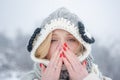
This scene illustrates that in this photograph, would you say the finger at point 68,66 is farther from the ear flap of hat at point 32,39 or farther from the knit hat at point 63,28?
the ear flap of hat at point 32,39

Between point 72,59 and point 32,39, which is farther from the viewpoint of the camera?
point 32,39

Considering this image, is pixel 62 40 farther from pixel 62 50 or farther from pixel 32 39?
pixel 32 39

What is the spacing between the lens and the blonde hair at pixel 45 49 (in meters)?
3.28

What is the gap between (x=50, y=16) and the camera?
3.39 meters

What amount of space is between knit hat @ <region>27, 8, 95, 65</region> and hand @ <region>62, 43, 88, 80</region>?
0.47 feet

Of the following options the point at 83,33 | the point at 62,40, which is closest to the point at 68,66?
the point at 62,40

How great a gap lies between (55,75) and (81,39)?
0.29 m

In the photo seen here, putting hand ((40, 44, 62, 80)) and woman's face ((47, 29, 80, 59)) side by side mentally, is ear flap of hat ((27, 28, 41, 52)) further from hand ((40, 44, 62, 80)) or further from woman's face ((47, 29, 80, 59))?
hand ((40, 44, 62, 80))

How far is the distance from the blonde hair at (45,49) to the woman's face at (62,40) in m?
0.02

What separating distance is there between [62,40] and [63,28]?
3.2 inches

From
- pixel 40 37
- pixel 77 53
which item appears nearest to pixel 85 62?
pixel 77 53

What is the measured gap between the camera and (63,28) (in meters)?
3.27

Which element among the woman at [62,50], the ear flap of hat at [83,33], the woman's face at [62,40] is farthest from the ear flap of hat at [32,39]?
the ear flap of hat at [83,33]

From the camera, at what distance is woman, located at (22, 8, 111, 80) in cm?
313
